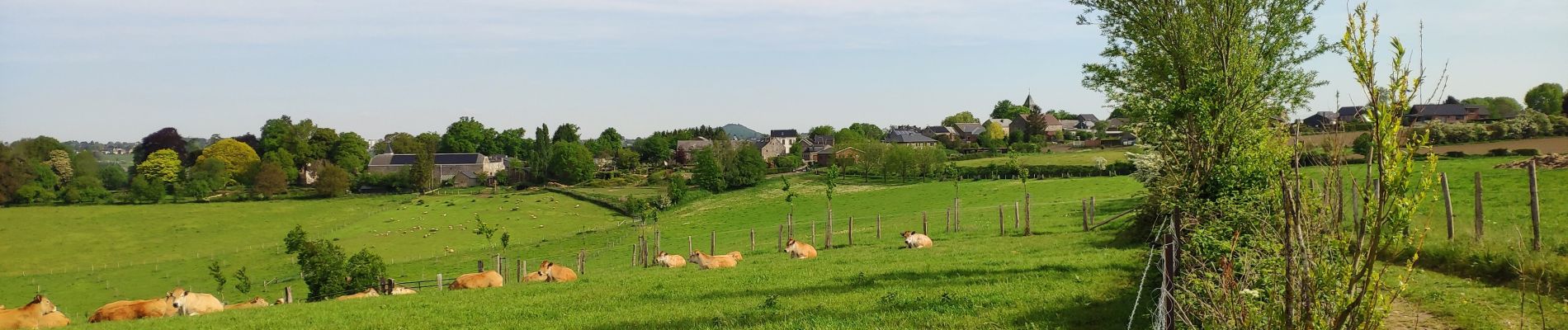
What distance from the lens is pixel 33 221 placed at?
80625 mm

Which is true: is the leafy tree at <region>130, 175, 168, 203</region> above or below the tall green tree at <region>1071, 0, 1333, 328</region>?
below

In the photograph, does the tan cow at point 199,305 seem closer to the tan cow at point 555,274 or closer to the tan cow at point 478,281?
the tan cow at point 478,281

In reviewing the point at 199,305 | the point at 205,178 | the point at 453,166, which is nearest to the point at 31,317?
the point at 199,305

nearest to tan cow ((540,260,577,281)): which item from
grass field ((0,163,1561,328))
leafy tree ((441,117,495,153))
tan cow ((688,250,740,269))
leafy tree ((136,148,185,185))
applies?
grass field ((0,163,1561,328))

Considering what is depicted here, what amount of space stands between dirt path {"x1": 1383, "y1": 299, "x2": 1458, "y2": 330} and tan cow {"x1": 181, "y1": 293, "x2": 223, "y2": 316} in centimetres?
2691

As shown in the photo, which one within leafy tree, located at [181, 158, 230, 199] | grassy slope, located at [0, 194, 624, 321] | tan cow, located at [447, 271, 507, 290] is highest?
leafy tree, located at [181, 158, 230, 199]

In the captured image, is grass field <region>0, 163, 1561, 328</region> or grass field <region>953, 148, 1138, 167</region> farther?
grass field <region>953, 148, 1138, 167</region>

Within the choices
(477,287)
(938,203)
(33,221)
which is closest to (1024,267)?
(477,287)

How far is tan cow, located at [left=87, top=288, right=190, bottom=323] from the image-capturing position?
22547 millimetres

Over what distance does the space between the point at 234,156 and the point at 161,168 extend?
10206 mm

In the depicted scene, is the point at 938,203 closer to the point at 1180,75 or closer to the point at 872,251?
the point at 872,251

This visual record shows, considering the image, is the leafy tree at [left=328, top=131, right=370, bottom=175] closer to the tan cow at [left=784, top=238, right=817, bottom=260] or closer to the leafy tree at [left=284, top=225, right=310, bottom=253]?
the leafy tree at [left=284, top=225, right=310, bottom=253]

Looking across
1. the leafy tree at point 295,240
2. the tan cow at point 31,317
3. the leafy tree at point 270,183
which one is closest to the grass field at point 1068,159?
the leafy tree at point 295,240

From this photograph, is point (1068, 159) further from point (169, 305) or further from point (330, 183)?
point (330, 183)
